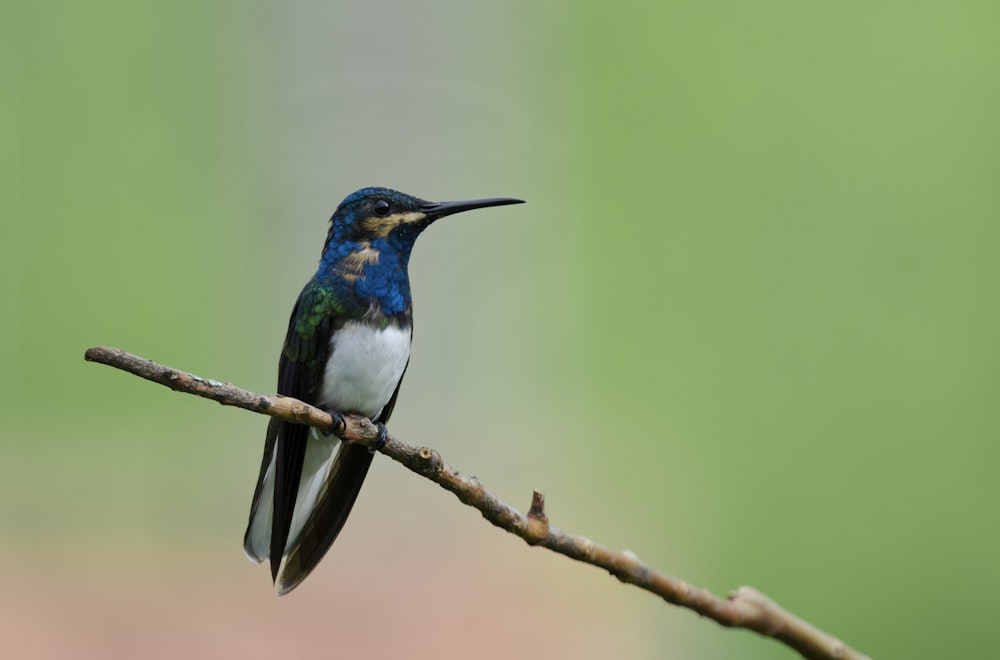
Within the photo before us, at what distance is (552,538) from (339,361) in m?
0.65

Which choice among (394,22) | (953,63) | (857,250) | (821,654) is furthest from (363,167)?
(821,654)

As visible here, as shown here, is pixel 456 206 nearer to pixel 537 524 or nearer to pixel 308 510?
pixel 308 510

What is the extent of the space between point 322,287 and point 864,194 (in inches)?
199

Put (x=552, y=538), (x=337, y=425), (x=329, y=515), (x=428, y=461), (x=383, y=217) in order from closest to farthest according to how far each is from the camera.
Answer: (x=552, y=538)
(x=428, y=461)
(x=337, y=425)
(x=329, y=515)
(x=383, y=217)

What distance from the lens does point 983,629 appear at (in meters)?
4.62

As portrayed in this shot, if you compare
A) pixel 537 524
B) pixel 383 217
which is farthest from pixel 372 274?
pixel 537 524

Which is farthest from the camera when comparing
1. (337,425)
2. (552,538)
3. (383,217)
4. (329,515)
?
(383,217)

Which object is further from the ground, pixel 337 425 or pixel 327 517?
pixel 337 425

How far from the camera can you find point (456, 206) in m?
1.47

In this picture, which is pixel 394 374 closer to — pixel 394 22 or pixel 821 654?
pixel 821 654

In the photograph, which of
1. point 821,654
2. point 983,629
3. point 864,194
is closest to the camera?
point 821,654

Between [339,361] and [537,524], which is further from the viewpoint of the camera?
[339,361]

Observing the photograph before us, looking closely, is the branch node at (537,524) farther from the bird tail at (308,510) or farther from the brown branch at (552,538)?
the bird tail at (308,510)

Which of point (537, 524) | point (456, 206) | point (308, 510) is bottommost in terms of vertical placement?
point (308, 510)
